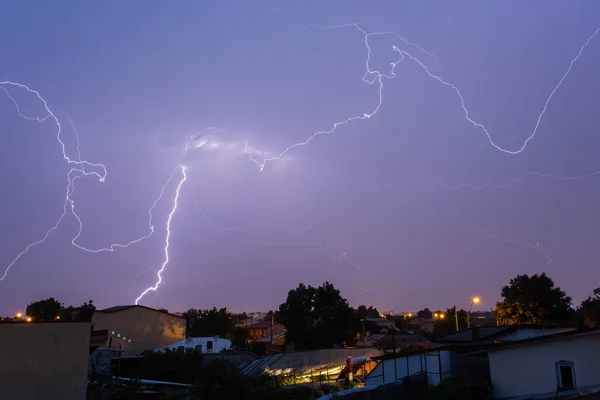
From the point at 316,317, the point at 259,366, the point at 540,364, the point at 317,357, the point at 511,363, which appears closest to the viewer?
the point at 540,364

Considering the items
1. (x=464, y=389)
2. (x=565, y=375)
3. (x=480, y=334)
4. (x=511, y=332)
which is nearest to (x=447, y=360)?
(x=464, y=389)

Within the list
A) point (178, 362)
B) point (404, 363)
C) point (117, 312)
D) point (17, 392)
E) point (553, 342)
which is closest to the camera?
point (17, 392)

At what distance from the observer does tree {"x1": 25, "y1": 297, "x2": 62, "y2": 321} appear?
55.1 m

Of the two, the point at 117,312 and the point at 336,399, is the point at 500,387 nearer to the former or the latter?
the point at 336,399

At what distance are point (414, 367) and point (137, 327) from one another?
29.1 metres

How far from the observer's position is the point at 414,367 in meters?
19.1

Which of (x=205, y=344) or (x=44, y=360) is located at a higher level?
(x=44, y=360)

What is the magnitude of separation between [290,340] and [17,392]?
32.9 metres

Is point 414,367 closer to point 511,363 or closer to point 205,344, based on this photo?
point 511,363

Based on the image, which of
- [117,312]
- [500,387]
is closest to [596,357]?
[500,387]

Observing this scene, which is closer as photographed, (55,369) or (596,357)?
(55,369)

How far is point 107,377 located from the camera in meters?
14.3

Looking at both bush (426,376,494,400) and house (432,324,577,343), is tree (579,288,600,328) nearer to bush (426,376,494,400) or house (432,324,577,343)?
house (432,324,577,343)

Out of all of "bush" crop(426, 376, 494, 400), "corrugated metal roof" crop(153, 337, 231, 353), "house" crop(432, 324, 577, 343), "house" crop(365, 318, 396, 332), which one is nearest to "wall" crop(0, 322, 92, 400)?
"bush" crop(426, 376, 494, 400)
